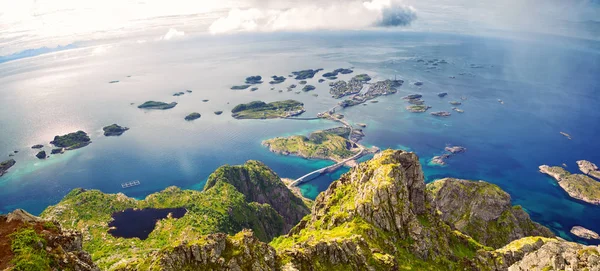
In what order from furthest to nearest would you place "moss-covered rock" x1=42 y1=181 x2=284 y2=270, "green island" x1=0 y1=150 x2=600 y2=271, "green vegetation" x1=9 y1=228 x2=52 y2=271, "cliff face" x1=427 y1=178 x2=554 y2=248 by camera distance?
"cliff face" x1=427 y1=178 x2=554 y2=248
"moss-covered rock" x1=42 y1=181 x2=284 y2=270
"green island" x1=0 y1=150 x2=600 y2=271
"green vegetation" x1=9 y1=228 x2=52 y2=271

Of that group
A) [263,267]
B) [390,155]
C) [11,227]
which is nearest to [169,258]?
[263,267]

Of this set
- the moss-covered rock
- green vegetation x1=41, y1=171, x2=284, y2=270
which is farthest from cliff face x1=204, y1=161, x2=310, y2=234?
the moss-covered rock

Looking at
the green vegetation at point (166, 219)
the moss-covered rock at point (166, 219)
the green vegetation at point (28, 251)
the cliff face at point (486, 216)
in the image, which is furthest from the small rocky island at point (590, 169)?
the green vegetation at point (28, 251)

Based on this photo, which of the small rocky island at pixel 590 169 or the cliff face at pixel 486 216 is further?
the small rocky island at pixel 590 169

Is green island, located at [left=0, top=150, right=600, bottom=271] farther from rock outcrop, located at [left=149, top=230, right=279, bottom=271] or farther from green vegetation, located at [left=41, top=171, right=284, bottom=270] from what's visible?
green vegetation, located at [left=41, top=171, right=284, bottom=270]

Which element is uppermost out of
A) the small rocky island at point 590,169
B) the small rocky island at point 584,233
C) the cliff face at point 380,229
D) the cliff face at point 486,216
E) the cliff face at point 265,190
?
the cliff face at point 380,229

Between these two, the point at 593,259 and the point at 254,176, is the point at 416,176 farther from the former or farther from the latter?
the point at 254,176

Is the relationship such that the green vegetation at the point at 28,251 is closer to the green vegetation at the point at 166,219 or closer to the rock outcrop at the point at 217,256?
the rock outcrop at the point at 217,256
